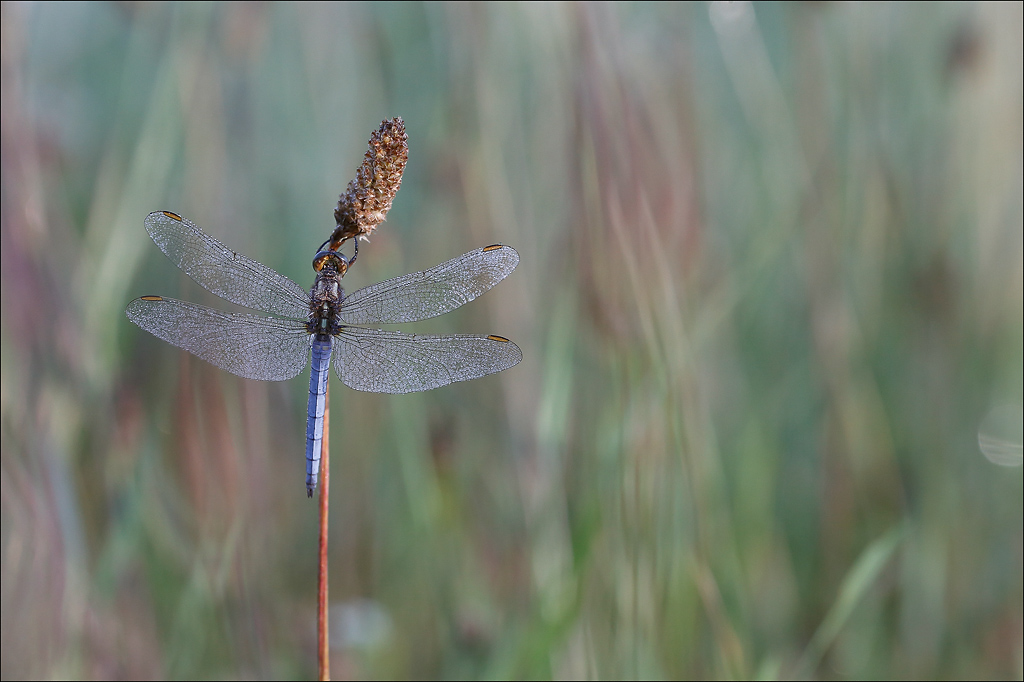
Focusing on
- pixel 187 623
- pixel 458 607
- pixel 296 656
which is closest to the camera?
pixel 187 623

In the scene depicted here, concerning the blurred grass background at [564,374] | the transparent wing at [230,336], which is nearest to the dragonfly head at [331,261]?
the transparent wing at [230,336]

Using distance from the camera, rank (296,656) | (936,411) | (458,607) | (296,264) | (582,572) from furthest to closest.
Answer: (296,264) → (936,411) → (296,656) → (458,607) → (582,572)

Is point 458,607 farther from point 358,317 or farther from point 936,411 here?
point 936,411

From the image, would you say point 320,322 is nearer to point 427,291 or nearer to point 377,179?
point 427,291

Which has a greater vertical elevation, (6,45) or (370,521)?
(6,45)

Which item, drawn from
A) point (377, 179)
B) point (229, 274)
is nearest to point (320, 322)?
point (229, 274)

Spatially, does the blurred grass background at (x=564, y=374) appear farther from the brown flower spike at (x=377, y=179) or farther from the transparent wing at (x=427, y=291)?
the brown flower spike at (x=377, y=179)

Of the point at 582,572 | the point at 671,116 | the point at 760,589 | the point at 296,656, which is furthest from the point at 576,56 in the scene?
the point at 296,656
